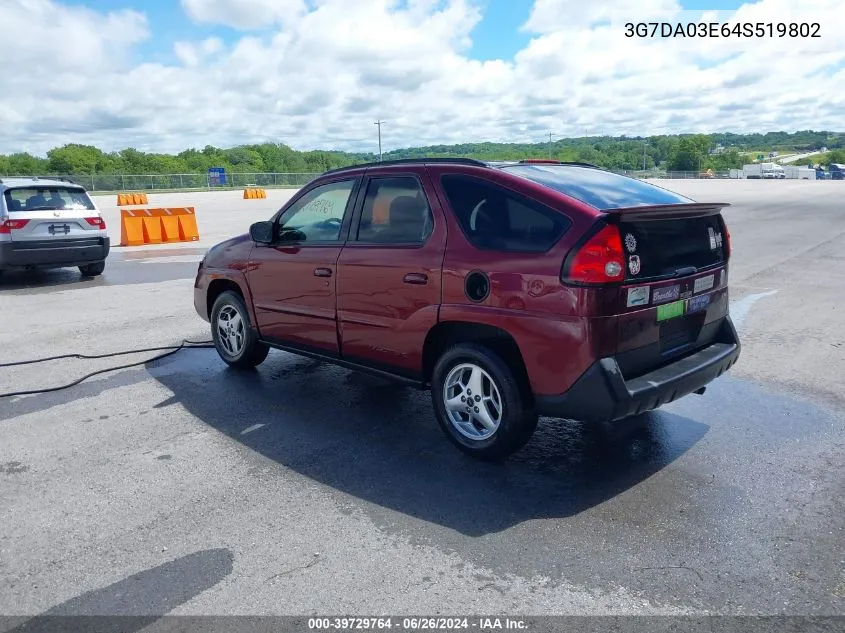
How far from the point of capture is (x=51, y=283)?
38.5ft

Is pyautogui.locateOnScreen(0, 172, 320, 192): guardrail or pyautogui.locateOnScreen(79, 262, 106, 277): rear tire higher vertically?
pyautogui.locateOnScreen(0, 172, 320, 192): guardrail

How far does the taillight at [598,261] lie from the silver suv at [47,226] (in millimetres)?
10409

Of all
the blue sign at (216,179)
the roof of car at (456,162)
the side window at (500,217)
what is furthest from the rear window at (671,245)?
the blue sign at (216,179)

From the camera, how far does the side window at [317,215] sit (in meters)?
5.07

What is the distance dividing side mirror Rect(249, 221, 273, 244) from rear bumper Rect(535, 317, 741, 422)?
271 cm

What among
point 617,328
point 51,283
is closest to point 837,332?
point 617,328

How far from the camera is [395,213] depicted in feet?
15.1

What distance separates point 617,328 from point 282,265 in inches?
110

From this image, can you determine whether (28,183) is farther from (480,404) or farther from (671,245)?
(671,245)

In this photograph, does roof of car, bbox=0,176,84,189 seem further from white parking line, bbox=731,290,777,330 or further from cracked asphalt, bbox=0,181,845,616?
white parking line, bbox=731,290,777,330

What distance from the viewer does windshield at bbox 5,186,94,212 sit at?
11148 millimetres

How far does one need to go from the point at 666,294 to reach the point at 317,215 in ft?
8.70

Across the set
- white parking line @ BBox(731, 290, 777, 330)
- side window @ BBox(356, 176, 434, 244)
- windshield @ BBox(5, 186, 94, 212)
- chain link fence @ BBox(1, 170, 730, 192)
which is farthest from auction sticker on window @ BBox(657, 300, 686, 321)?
chain link fence @ BBox(1, 170, 730, 192)

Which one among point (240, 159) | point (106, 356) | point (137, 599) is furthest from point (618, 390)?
point (240, 159)
